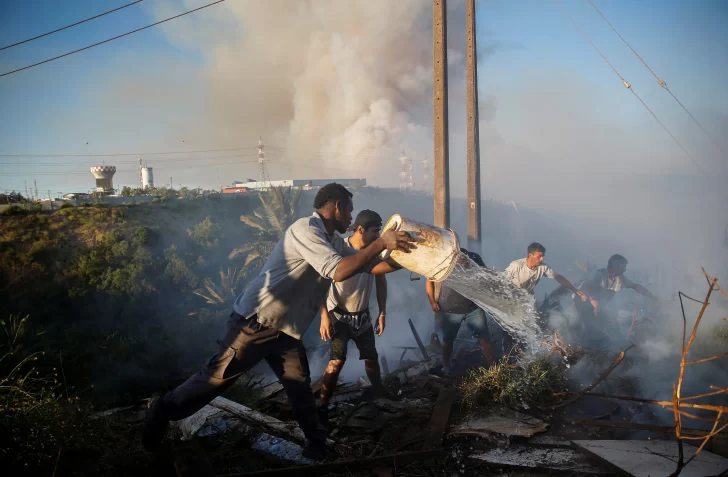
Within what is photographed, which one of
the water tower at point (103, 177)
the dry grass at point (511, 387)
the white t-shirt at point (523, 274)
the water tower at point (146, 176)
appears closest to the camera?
the dry grass at point (511, 387)

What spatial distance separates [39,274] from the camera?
18047 mm

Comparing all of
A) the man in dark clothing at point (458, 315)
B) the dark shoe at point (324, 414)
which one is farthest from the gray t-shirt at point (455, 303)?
the dark shoe at point (324, 414)

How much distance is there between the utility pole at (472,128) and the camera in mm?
9039

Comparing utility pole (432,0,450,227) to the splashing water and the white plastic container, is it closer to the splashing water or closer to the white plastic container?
the splashing water

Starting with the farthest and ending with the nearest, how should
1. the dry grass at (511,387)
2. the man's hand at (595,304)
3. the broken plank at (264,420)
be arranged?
the man's hand at (595,304) < the dry grass at (511,387) < the broken plank at (264,420)

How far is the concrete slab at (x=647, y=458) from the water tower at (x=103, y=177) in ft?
111

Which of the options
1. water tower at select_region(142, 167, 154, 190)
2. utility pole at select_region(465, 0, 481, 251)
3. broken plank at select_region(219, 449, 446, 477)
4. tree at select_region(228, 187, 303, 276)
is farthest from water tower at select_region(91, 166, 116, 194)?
broken plank at select_region(219, 449, 446, 477)

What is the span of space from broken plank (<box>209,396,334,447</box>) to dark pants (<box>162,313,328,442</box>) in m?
0.39

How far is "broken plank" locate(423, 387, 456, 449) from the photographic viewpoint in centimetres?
364

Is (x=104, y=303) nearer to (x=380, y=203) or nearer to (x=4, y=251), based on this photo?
(x=4, y=251)

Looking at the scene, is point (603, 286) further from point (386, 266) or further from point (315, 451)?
point (315, 451)

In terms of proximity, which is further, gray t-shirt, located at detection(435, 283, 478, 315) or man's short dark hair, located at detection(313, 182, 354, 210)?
gray t-shirt, located at detection(435, 283, 478, 315)

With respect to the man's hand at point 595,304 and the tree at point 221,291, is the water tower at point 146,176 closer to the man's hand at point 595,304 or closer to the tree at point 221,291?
the tree at point 221,291

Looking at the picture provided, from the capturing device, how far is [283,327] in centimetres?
326
